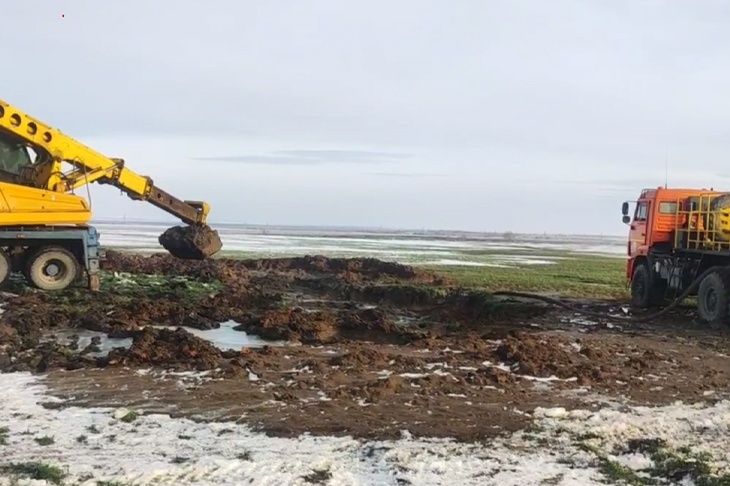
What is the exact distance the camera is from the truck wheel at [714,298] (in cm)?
1617

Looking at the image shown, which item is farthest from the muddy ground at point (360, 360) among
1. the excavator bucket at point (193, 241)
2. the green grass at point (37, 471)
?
the excavator bucket at point (193, 241)

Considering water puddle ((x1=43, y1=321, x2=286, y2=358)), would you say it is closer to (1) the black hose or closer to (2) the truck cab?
(1) the black hose

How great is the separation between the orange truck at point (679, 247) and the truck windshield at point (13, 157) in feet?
50.9

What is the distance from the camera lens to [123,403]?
27.9 feet

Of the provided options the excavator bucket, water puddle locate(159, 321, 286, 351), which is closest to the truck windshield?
the excavator bucket

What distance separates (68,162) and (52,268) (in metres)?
2.66

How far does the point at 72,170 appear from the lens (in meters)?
19.2

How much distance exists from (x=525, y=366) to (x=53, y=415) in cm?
628

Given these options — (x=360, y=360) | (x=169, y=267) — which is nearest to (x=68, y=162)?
(x=169, y=267)

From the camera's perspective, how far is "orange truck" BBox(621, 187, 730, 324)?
55.8 ft

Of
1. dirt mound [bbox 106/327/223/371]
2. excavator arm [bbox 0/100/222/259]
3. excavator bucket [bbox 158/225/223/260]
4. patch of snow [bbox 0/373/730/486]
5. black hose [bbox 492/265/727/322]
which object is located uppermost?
excavator arm [bbox 0/100/222/259]

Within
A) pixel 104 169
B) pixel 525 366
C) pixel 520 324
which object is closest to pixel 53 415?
pixel 525 366

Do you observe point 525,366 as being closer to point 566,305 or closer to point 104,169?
point 566,305

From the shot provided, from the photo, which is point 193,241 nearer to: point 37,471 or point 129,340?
point 129,340
